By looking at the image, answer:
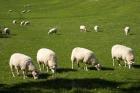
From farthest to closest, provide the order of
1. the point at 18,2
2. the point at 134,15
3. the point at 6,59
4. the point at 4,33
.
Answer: the point at 18,2 → the point at 134,15 → the point at 4,33 → the point at 6,59

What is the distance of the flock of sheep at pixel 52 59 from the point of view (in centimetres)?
2253

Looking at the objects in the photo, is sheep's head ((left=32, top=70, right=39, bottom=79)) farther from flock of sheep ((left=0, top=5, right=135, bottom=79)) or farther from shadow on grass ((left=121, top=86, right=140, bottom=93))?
shadow on grass ((left=121, top=86, right=140, bottom=93))

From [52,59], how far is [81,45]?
17771 mm

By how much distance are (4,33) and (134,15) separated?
97.4 ft

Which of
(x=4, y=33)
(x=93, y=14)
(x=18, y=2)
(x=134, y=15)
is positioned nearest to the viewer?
(x=4, y=33)

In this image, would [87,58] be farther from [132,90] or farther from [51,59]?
[132,90]

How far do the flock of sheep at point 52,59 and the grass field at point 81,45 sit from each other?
53 centimetres

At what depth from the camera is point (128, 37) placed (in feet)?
154

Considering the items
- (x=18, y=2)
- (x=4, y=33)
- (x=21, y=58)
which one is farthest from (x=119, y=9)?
(x=21, y=58)

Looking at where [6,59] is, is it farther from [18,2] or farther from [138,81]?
[18,2]

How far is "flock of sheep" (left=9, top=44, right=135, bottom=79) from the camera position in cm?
2253

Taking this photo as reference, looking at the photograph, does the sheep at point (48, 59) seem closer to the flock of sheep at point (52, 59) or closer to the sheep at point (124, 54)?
the flock of sheep at point (52, 59)

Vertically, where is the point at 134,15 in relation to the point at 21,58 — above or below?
above

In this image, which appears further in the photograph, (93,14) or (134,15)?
(93,14)
